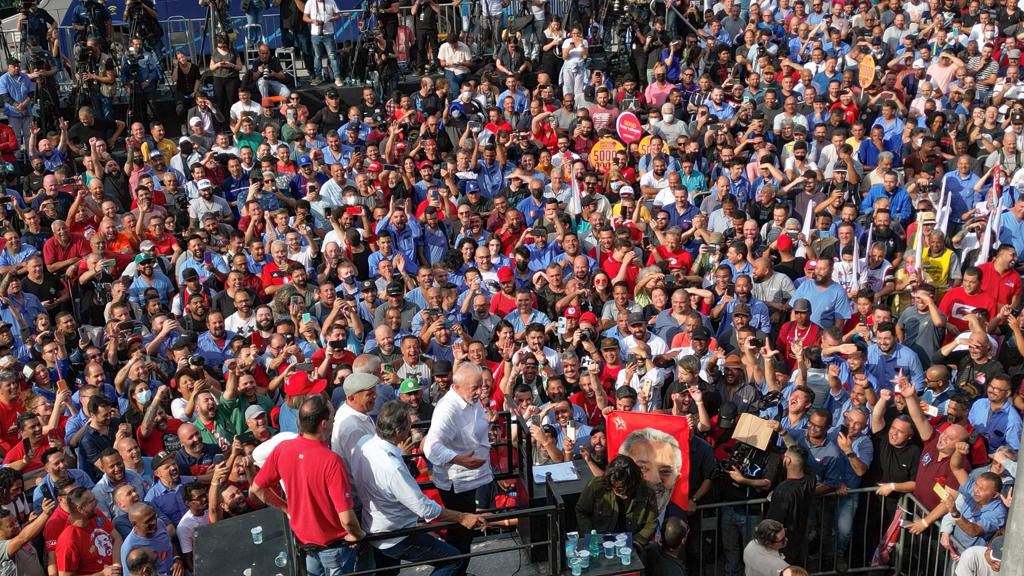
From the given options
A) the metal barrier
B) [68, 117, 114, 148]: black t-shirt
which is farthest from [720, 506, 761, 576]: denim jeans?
[68, 117, 114, 148]: black t-shirt

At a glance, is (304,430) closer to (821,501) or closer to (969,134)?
(821,501)

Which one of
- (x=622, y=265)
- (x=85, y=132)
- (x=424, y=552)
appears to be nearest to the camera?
(x=424, y=552)

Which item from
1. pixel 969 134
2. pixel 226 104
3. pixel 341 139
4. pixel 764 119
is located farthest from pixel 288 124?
pixel 969 134

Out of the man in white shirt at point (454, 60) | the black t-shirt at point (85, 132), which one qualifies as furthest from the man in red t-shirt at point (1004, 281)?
the black t-shirt at point (85, 132)

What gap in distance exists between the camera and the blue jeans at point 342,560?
252 inches

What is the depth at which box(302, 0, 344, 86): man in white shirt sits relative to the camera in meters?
17.6

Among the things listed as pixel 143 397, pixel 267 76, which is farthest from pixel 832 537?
pixel 267 76

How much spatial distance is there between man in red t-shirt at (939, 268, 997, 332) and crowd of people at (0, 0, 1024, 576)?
0.10 ft

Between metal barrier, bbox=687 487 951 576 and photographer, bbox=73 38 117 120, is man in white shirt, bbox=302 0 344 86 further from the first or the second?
metal barrier, bbox=687 487 951 576

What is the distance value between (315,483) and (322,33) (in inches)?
513

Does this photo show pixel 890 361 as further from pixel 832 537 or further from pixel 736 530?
pixel 736 530

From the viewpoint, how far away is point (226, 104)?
1692 cm

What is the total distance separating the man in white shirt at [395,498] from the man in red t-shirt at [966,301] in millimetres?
6721

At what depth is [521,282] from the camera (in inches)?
484
